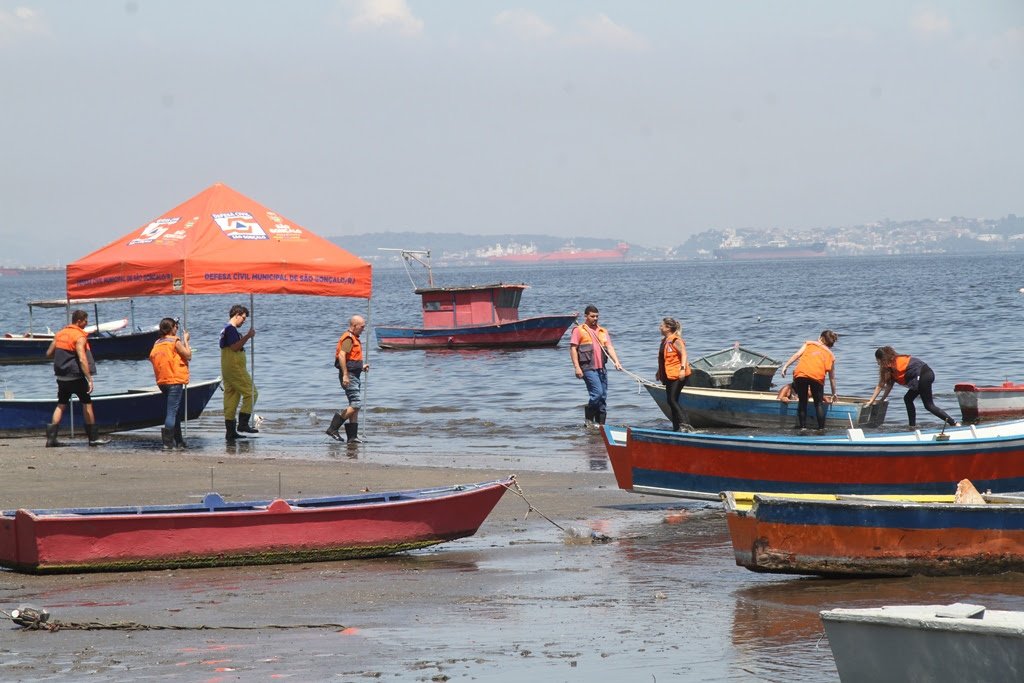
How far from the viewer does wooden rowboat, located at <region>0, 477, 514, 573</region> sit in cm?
932

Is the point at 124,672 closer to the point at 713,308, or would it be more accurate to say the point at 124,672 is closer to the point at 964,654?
the point at 964,654

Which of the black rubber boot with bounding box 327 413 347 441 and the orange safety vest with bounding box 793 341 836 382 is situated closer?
the orange safety vest with bounding box 793 341 836 382

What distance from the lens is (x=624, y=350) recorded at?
4038cm

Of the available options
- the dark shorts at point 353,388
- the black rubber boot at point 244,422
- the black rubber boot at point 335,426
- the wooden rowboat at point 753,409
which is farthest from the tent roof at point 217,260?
the wooden rowboat at point 753,409

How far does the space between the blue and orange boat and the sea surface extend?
0.53 feet

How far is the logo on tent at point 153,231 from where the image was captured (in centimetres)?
1608

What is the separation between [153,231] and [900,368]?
379 inches

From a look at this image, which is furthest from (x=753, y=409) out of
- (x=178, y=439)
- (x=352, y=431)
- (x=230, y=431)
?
(x=178, y=439)

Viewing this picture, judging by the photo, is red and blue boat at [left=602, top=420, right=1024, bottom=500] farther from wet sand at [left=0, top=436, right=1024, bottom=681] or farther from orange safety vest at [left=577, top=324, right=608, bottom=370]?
orange safety vest at [left=577, top=324, right=608, bottom=370]

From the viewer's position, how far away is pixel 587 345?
17750mm

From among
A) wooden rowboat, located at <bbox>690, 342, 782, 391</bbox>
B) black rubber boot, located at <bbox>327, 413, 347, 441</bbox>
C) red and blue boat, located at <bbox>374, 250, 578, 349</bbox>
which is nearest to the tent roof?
black rubber boot, located at <bbox>327, 413, 347, 441</bbox>

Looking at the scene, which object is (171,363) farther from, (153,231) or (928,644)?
(928,644)

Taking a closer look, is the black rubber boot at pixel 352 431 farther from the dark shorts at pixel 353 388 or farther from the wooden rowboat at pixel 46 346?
the wooden rowboat at pixel 46 346

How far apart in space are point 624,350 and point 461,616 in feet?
106
